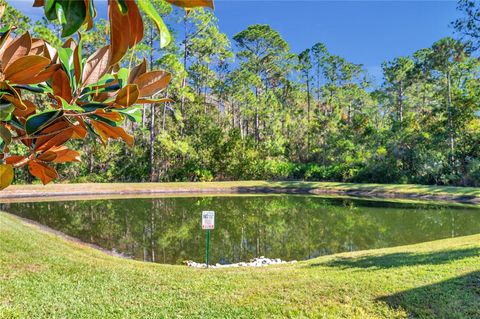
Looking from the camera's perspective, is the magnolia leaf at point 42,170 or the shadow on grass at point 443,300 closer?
the magnolia leaf at point 42,170

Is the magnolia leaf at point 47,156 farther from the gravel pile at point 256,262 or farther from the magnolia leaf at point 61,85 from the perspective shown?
the gravel pile at point 256,262

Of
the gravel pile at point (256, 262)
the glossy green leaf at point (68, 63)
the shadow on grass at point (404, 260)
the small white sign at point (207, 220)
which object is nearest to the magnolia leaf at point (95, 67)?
the glossy green leaf at point (68, 63)

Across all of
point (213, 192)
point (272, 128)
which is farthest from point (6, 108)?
point (272, 128)

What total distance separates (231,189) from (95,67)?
59.0ft

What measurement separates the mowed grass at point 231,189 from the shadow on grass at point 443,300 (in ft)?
40.7

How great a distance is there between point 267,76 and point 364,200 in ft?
57.6

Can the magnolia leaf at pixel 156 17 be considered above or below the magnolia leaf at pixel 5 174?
above

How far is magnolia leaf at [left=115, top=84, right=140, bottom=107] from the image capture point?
501 millimetres

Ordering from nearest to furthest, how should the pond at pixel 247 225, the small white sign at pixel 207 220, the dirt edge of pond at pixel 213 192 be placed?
the small white sign at pixel 207 220 < the pond at pixel 247 225 < the dirt edge of pond at pixel 213 192

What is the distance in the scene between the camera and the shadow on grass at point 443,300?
327 cm

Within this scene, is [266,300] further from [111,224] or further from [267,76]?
[267,76]

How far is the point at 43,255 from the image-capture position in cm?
522

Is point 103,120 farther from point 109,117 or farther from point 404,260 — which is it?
point 404,260

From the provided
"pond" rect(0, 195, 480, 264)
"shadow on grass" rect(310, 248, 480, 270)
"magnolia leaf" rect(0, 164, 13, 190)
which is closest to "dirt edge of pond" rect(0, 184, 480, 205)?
"pond" rect(0, 195, 480, 264)
